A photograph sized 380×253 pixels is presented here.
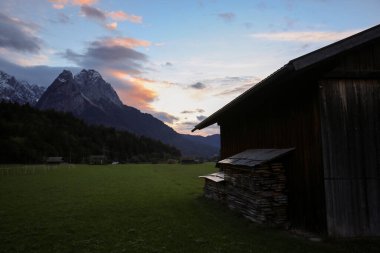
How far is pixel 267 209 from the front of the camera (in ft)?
35.3

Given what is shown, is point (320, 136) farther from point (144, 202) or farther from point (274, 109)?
point (144, 202)

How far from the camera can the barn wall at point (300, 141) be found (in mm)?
9469

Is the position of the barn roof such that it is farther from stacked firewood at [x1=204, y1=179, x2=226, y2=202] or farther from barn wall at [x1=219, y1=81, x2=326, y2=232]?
stacked firewood at [x1=204, y1=179, x2=226, y2=202]

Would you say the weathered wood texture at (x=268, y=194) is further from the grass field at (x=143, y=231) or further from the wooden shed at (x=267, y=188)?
the grass field at (x=143, y=231)

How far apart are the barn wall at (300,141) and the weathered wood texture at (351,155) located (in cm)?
26

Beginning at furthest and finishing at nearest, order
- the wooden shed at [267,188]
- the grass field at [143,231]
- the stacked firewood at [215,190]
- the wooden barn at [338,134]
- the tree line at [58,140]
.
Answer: the tree line at [58,140] < the stacked firewood at [215,190] < the wooden shed at [267,188] < the wooden barn at [338,134] < the grass field at [143,231]

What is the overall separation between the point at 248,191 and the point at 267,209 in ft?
4.18

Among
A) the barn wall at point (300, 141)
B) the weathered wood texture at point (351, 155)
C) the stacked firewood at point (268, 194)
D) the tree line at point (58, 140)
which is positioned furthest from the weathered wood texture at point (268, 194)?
the tree line at point (58, 140)

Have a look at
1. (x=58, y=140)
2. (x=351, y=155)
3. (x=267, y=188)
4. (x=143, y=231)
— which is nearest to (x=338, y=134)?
(x=351, y=155)

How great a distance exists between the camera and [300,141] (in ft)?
33.8

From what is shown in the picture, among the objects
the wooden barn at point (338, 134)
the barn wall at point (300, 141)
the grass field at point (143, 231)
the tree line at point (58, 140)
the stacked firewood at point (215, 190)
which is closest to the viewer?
the grass field at point (143, 231)

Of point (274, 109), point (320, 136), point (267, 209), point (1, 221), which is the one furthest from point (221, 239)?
point (1, 221)

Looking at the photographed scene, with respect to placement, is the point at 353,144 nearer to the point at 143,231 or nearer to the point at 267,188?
the point at 267,188

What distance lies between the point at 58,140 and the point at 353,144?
120m
